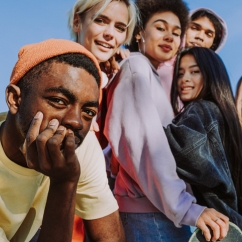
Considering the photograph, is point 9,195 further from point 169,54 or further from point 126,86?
point 169,54

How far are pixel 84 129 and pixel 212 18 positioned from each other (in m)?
2.64

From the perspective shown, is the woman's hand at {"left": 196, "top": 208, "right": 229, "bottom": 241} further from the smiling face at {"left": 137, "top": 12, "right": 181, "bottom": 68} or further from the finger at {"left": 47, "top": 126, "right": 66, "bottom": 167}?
the smiling face at {"left": 137, "top": 12, "right": 181, "bottom": 68}

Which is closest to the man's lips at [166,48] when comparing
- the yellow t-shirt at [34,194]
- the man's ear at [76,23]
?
the man's ear at [76,23]

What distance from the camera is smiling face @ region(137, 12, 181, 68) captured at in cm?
315

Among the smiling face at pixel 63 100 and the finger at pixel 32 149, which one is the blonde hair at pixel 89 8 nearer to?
the smiling face at pixel 63 100

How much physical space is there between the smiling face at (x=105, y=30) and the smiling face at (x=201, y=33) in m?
1.08

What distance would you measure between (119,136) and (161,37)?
90 cm

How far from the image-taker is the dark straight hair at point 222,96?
279cm

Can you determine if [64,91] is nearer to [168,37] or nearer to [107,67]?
[107,67]

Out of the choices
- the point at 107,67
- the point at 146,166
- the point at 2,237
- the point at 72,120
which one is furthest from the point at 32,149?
the point at 107,67

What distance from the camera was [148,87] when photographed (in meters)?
2.70

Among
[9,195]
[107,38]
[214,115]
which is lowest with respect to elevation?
[9,195]

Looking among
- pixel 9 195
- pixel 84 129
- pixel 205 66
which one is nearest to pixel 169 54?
pixel 205 66

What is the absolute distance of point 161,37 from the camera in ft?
10.3
